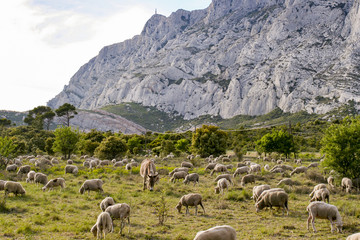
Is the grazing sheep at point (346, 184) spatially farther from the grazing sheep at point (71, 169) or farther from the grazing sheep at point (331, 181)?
the grazing sheep at point (71, 169)

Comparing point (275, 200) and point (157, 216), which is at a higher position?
point (275, 200)

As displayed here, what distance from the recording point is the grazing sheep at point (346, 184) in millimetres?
18734

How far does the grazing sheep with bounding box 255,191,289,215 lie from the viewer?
13820 millimetres

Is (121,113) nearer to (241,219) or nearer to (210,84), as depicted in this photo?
(210,84)

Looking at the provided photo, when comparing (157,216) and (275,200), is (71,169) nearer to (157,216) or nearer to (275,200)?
(157,216)

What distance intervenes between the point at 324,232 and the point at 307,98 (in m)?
143

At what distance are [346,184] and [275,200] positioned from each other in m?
8.80

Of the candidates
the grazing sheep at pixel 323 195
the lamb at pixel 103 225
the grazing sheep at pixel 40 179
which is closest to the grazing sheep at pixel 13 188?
the grazing sheep at pixel 40 179

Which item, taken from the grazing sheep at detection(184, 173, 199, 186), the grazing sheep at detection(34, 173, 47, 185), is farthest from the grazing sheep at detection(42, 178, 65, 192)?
the grazing sheep at detection(184, 173, 199, 186)

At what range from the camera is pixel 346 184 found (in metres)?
19.0

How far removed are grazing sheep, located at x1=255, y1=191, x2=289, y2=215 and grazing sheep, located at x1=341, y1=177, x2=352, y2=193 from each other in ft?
25.1

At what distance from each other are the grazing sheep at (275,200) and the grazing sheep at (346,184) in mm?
7647

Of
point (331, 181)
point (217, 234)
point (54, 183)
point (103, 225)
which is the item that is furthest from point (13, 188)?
point (331, 181)

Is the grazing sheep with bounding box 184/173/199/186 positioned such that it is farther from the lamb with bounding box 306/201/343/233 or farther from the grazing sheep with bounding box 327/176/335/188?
the lamb with bounding box 306/201/343/233
